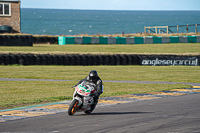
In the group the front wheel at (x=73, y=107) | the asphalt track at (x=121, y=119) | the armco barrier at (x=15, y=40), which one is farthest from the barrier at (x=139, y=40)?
the front wheel at (x=73, y=107)

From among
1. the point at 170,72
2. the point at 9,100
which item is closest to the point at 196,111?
the point at 9,100

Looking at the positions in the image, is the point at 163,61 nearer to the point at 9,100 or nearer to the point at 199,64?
the point at 199,64

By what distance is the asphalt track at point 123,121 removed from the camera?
8.10 metres

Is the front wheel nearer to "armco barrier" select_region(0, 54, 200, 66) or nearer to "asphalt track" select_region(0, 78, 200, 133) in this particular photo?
"asphalt track" select_region(0, 78, 200, 133)

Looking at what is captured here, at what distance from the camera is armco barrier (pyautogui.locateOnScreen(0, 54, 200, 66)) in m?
27.3

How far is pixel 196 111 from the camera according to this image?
34.9 ft

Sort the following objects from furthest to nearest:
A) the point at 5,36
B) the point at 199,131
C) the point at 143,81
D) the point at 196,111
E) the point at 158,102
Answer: the point at 5,36, the point at 143,81, the point at 158,102, the point at 196,111, the point at 199,131

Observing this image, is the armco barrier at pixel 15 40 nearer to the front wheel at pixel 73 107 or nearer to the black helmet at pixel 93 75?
the black helmet at pixel 93 75

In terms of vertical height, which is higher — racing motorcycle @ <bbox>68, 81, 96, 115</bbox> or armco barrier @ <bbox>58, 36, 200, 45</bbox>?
armco barrier @ <bbox>58, 36, 200, 45</bbox>

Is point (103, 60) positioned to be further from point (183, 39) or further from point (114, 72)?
point (183, 39)

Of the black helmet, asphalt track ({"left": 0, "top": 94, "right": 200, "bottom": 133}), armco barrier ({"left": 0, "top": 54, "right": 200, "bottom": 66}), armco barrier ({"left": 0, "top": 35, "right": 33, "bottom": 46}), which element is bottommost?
asphalt track ({"left": 0, "top": 94, "right": 200, "bottom": 133})

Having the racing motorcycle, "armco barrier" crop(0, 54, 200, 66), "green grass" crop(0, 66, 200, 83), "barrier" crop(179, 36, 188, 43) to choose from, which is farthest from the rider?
"barrier" crop(179, 36, 188, 43)

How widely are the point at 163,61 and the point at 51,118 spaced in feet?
63.1

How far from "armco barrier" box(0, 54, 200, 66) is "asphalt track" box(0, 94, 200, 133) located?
1582cm
